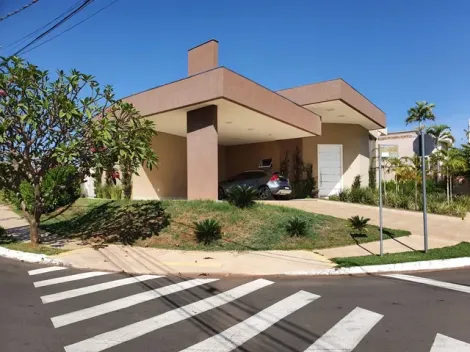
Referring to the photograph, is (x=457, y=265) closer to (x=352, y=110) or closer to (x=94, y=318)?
(x=94, y=318)

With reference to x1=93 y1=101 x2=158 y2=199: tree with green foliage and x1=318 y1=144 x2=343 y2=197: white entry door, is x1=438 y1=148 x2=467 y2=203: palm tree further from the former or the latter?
x1=93 y1=101 x2=158 y2=199: tree with green foliage

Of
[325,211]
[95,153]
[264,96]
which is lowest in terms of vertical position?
[325,211]

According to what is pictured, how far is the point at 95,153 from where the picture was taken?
9.92 meters

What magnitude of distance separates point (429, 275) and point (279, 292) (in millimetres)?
3564

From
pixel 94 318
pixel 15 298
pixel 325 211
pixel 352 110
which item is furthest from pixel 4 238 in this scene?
pixel 352 110

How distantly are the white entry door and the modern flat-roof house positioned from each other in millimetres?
56

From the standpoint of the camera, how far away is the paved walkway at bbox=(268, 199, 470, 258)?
1032 cm

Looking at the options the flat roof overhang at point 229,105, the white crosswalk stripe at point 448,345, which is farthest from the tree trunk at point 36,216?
the white crosswalk stripe at point 448,345

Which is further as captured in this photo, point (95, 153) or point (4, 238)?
point (4, 238)

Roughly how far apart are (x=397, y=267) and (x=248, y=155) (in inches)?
622

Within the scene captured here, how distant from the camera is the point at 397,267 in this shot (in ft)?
27.8

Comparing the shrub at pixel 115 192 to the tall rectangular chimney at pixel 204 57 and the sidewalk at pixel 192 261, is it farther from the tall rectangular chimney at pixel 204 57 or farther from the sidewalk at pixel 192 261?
the sidewalk at pixel 192 261

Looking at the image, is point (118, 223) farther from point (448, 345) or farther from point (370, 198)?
point (370, 198)

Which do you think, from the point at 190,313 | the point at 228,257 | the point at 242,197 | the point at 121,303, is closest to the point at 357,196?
the point at 242,197
